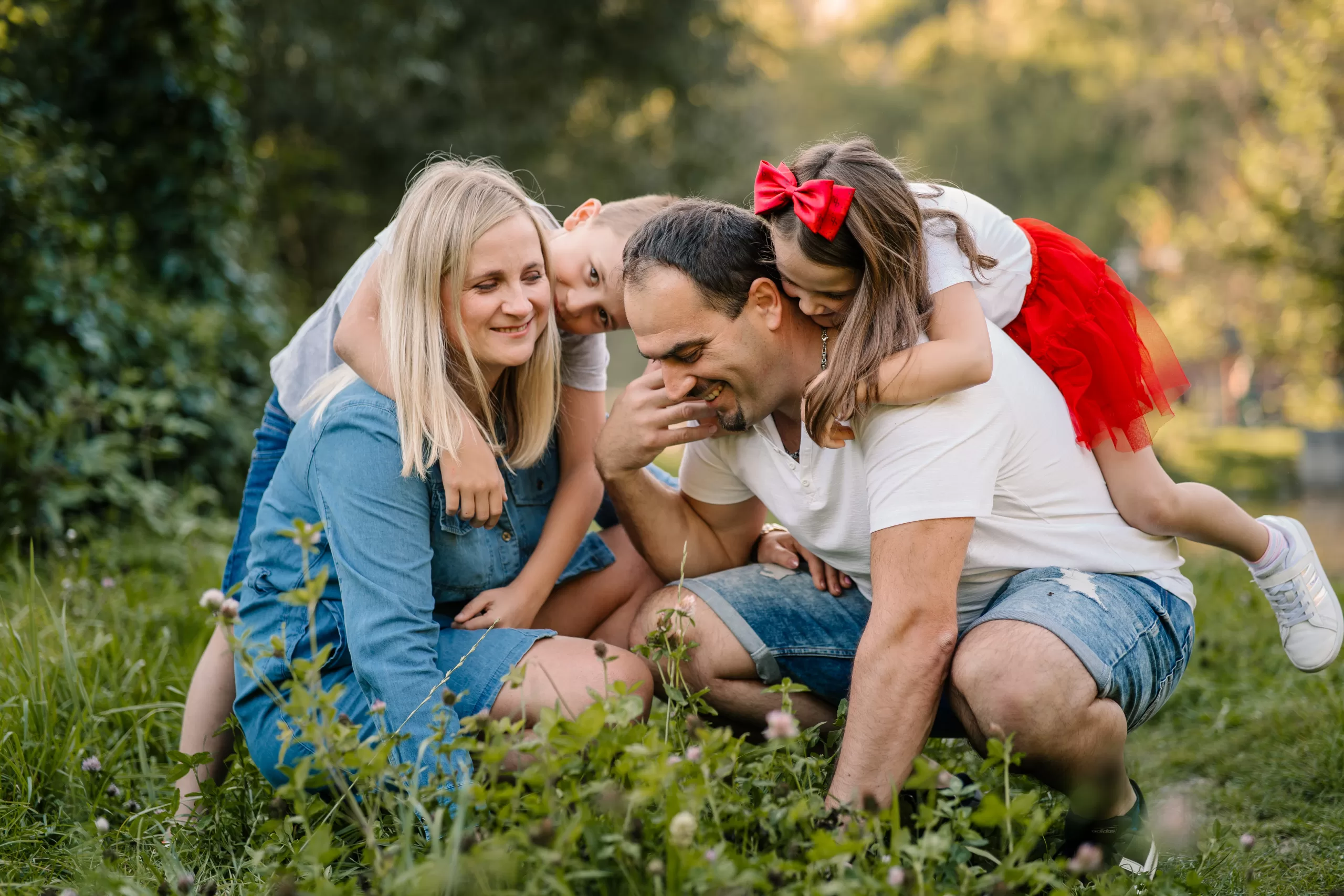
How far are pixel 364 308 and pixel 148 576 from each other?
6.11 feet

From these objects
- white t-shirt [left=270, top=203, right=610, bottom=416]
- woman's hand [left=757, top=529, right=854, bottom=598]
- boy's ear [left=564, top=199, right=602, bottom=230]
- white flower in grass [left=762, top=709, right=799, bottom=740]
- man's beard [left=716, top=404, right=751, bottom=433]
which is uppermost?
boy's ear [left=564, top=199, right=602, bottom=230]

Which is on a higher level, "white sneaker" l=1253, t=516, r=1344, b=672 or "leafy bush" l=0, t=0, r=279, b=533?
"leafy bush" l=0, t=0, r=279, b=533

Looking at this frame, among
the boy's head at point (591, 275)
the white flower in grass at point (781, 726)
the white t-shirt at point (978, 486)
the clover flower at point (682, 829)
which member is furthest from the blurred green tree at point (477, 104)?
the clover flower at point (682, 829)

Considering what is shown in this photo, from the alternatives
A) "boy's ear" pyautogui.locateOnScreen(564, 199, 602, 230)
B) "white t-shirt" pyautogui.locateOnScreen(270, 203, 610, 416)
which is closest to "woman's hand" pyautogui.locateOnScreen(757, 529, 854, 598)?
"white t-shirt" pyautogui.locateOnScreen(270, 203, 610, 416)

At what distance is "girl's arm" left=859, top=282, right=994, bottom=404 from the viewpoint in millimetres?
2311

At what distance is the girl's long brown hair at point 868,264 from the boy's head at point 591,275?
60 cm

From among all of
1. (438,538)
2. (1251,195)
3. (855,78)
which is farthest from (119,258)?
(855,78)

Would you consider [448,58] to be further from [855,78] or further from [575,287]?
[855,78]

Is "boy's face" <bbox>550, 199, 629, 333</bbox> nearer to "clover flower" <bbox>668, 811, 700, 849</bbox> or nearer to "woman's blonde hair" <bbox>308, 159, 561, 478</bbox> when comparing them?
"woman's blonde hair" <bbox>308, 159, 561, 478</bbox>

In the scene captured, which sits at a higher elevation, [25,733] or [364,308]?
[364,308]

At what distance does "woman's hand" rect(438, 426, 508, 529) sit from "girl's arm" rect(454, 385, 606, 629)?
24 cm

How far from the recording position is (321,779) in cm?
193

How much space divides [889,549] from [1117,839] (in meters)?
0.83

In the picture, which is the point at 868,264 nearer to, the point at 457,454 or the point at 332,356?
the point at 457,454
